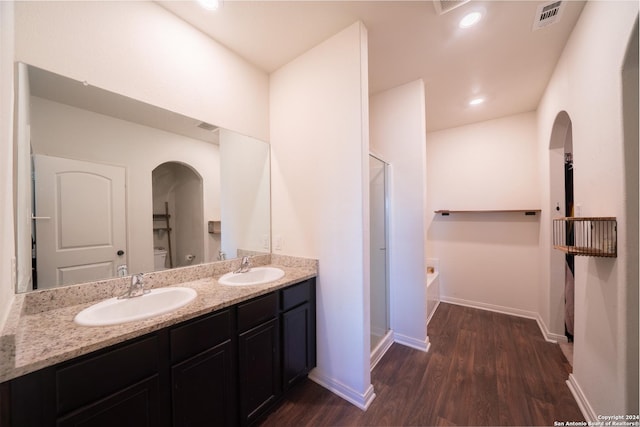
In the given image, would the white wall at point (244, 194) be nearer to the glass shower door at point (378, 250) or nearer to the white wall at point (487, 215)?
the glass shower door at point (378, 250)

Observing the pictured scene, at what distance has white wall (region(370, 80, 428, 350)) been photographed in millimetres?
2400

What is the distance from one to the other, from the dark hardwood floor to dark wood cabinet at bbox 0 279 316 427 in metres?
0.31

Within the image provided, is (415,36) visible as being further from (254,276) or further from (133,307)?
(133,307)

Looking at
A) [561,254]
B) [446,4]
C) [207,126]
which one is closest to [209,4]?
[207,126]

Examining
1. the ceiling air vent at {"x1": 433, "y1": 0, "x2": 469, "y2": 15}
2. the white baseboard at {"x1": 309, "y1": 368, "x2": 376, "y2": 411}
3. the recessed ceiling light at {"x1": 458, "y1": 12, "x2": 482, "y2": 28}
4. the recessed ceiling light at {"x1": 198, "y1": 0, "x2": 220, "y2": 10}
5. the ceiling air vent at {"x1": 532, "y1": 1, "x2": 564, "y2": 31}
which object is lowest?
the white baseboard at {"x1": 309, "y1": 368, "x2": 376, "y2": 411}

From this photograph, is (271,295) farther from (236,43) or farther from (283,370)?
(236,43)

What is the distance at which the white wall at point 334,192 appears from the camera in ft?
5.49

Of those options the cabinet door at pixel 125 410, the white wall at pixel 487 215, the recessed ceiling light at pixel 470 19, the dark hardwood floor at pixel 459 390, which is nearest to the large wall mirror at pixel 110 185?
the cabinet door at pixel 125 410

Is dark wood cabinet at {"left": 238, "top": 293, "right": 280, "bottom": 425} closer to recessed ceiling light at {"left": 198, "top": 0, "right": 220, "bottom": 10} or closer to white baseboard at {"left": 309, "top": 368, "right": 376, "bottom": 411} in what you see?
white baseboard at {"left": 309, "top": 368, "right": 376, "bottom": 411}

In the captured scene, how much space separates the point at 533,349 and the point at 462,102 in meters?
2.85

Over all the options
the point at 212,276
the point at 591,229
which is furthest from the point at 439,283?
the point at 212,276

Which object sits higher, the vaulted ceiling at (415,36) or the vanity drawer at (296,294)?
the vaulted ceiling at (415,36)

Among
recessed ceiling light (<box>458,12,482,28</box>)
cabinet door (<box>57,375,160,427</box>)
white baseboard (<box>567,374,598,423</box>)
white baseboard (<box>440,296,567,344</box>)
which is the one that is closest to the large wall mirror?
cabinet door (<box>57,375,160,427</box>)

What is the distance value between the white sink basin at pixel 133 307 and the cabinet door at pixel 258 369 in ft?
1.48
